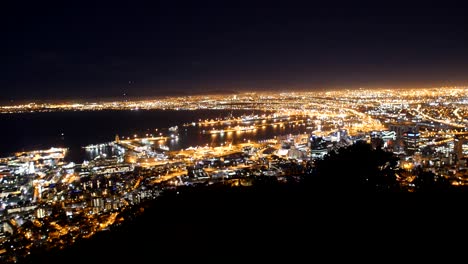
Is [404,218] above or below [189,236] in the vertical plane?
above

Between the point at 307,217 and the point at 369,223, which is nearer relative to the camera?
the point at 369,223

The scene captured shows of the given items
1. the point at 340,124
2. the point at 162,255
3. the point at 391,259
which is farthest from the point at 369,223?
the point at 340,124

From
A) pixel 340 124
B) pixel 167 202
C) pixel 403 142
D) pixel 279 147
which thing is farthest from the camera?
pixel 340 124

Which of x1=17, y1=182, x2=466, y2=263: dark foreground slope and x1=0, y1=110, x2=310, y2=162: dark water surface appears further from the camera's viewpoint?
x1=0, y1=110, x2=310, y2=162: dark water surface

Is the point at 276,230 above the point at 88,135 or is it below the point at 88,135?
above

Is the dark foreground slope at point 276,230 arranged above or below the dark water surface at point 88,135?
above

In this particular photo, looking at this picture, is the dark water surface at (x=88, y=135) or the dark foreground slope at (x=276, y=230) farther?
the dark water surface at (x=88, y=135)

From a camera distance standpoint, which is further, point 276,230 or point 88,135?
point 88,135

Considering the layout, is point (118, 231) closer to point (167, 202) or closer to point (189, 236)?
point (167, 202)

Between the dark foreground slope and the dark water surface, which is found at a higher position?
the dark foreground slope

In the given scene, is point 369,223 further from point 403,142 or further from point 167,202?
point 403,142

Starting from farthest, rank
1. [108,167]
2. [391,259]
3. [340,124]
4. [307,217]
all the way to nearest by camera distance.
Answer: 1. [340,124]
2. [108,167]
3. [307,217]
4. [391,259]
